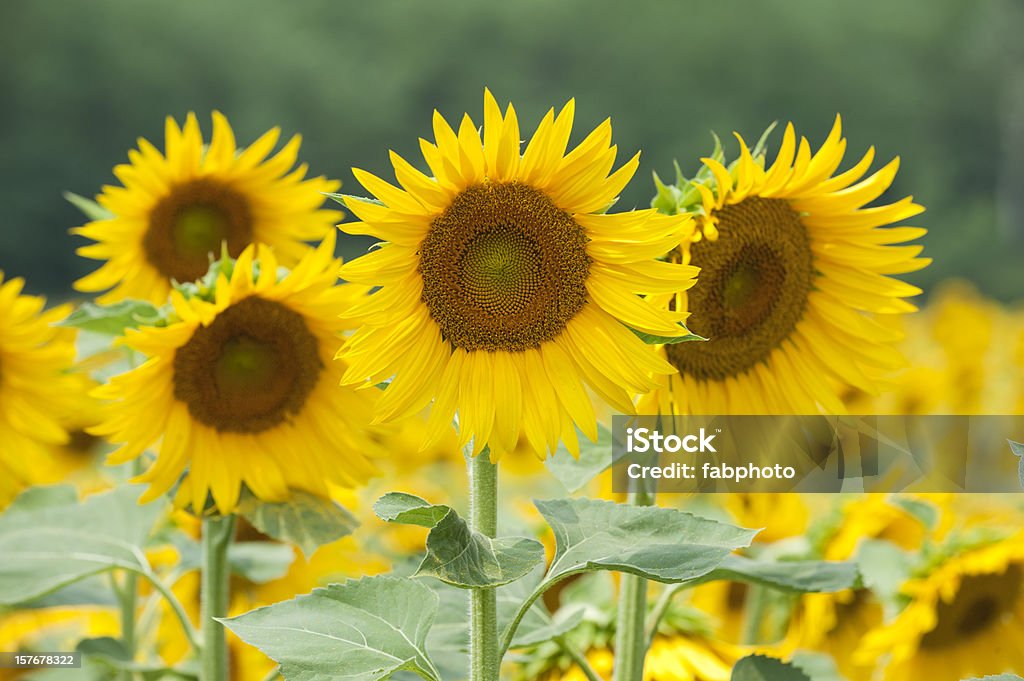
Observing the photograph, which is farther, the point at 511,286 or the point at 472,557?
the point at 511,286

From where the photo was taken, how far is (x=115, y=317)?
3.39 ft

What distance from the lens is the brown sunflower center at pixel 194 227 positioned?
128 centimetres

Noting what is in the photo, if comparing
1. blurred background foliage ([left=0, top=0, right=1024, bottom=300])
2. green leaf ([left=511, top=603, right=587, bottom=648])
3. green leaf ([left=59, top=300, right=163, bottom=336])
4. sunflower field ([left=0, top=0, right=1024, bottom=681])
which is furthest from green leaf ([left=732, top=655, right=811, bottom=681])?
blurred background foliage ([left=0, top=0, right=1024, bottom=300])

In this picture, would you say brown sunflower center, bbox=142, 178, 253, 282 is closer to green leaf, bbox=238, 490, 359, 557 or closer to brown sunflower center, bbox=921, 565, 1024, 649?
green leaf, bbox=238, 490, 359, 557

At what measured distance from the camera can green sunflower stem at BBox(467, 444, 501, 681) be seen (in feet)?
2.48

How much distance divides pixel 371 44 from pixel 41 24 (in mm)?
5171

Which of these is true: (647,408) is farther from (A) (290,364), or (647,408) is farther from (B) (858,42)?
(B) (858,42)

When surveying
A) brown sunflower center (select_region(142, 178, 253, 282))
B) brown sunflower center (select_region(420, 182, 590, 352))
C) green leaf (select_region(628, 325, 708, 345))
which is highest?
brown sunflower center (select_region(142, 178, 253, 282))

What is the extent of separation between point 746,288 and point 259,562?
0.59 metres

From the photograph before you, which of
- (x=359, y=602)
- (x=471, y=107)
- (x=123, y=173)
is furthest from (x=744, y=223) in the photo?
(x=471, y=107)

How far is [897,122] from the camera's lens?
708 inches

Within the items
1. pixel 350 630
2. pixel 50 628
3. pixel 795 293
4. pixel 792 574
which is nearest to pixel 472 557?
pixel 350 630

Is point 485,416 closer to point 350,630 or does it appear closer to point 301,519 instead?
point 350,630

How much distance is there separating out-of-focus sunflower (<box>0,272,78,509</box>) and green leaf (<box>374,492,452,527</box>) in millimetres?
652
